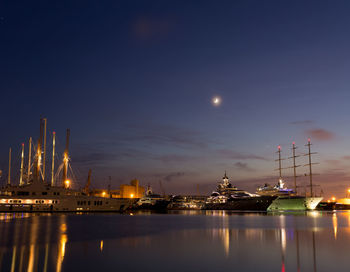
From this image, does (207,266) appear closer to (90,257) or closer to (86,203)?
(90,257)

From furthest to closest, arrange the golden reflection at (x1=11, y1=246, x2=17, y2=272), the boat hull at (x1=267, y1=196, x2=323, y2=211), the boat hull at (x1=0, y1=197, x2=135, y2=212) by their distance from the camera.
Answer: the boat hull at (x1=267, y1=196, x2=323, y2=211) → the boat hull at (x1=0, y1=197, x2=135, y2=212) → the golden reflection at (x1=11, y1=246, x2=17, y2=272)

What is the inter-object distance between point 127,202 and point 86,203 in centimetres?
1993

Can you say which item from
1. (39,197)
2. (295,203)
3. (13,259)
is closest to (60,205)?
(39,197)

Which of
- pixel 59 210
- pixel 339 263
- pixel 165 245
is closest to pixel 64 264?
pixel 165 245

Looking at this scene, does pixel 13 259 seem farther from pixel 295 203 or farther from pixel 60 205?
pixel 295 203

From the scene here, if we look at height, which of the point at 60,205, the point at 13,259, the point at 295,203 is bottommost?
the point at 13,259

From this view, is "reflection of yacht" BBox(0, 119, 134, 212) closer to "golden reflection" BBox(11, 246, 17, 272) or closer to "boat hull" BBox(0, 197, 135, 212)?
"boat hull" BBox(0, 197, 135, 212)

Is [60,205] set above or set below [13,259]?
above

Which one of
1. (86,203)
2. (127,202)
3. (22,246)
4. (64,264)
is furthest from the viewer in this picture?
(127,202)

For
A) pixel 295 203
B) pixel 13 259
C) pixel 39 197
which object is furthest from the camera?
pixel 295 203

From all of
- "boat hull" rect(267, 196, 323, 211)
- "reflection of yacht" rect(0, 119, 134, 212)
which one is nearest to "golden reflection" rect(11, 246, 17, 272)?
"reflection of yacht" rect(0, 119, 134, 212)

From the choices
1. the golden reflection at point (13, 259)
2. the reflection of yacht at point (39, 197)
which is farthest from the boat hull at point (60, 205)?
the golden reflection at point (13, 259)

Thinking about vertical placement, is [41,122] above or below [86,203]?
above

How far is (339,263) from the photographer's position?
2125 centimetres
